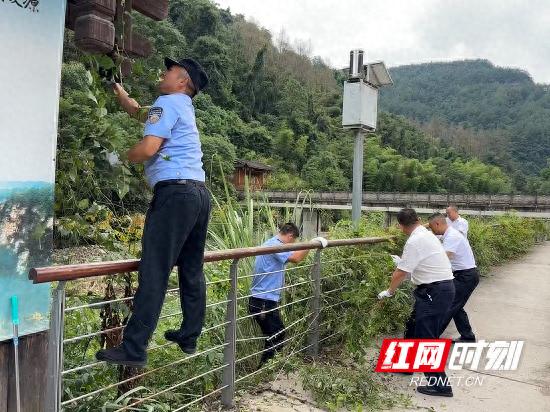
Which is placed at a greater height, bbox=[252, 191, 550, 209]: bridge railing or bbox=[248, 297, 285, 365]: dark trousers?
bbox=[252, 191, 550, 209]: bridge railing

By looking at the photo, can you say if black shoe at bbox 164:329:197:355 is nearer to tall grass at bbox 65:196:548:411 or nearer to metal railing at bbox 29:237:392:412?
metal railing at bbox 29:237:392:412

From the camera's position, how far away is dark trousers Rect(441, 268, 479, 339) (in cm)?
464

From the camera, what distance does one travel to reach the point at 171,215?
6.12 feet

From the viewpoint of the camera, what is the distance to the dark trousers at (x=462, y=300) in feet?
15.2

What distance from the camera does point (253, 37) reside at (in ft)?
266

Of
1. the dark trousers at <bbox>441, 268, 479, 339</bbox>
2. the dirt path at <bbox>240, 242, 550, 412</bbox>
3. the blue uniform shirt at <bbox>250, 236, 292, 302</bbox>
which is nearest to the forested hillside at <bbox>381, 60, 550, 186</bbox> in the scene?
the dirt path at <bbox>240, 242, 550, 412</bbox>

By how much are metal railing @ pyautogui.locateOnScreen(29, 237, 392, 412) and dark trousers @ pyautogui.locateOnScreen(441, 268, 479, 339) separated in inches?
33.5

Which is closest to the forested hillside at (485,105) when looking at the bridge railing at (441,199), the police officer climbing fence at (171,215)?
the bridge railing at (441,199)

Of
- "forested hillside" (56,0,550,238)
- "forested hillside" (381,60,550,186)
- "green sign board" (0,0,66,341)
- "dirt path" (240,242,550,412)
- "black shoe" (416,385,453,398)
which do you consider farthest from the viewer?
"forested hillside" (381,60,550,186)

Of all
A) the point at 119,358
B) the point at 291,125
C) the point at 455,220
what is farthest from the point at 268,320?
the point at 291,125

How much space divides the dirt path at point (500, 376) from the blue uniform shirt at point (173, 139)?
5.17 ft

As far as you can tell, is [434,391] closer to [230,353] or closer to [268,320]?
[268,320]

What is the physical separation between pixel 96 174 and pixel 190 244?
65cm

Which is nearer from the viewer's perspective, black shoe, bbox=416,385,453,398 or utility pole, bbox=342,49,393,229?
black shoe, bbox=416,385,453,398
